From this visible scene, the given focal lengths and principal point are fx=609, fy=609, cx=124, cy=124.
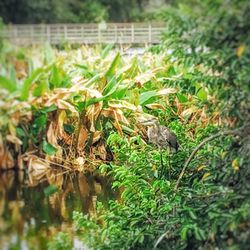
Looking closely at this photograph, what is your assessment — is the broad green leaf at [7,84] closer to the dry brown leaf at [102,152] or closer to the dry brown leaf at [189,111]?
the dry brown leaf at [102,152]

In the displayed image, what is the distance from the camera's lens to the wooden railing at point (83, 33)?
11094mm

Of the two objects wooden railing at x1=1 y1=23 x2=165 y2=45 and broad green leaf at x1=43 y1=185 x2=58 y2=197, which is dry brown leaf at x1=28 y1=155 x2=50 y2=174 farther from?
wooden railing at x1=1 y1=23 x2=165 y2=45

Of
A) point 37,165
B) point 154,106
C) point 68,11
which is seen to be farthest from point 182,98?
point 68,11

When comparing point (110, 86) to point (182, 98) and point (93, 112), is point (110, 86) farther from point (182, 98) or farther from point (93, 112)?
point (182, 98)

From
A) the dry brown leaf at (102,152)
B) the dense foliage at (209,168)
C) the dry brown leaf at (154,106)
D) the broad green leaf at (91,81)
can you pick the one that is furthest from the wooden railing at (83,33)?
the dense foliage at (209,168)

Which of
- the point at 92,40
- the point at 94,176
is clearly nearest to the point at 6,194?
the point at 94,176

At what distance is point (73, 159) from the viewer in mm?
3217

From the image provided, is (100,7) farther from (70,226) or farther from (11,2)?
(70,226)

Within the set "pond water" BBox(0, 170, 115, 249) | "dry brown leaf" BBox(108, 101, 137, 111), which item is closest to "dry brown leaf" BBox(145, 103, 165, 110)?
"dry brown leaf" BBox(108, 101, 137, 111)

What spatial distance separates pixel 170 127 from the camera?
8.45 feet

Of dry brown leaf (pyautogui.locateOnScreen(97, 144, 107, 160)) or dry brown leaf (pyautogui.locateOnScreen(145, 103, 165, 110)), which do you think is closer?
dry brown leaf (pyautogui.locateOnScreen(97, 144, 107, 160))

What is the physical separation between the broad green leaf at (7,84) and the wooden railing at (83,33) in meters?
7.27

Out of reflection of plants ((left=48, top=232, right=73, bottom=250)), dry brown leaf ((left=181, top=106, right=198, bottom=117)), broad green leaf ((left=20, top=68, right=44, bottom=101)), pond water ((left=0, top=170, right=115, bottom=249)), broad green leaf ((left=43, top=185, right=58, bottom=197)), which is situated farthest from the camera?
broad green leaf ((left=20, top=68, right=44, bottom=101))

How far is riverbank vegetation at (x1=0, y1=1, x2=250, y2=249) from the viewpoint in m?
1.43
